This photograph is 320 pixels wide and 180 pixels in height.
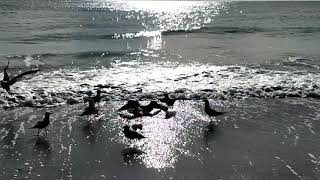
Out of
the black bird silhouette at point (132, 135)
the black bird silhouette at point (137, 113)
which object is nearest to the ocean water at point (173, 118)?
the black bird silhouette at point (132, 135)

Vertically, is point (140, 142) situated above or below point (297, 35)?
above

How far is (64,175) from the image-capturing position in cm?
888

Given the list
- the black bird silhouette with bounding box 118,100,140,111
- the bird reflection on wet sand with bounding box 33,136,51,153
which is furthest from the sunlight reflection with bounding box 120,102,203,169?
the bird reflection on wet sand with bounding box 33,136,51,153

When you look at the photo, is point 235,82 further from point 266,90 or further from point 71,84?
point 71,84

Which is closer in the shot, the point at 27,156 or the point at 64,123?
the point at 27,156

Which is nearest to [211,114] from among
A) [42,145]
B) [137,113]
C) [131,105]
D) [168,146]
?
[137,113]

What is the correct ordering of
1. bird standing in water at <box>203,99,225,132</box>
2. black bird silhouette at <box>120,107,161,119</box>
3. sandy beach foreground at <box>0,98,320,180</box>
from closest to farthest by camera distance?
1. sandy beach foreground at <box>0,98,320,180</box>
2. bird standing in water at <box>203,99,225,132</box>
3. black bird silhouette at <box>120,107,161,119</box>

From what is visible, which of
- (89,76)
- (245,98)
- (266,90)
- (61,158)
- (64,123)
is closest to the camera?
(61,158)

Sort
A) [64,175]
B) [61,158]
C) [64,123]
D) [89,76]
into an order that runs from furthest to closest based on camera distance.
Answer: [89,76] < [64,123] < [61,158] < [64,175]

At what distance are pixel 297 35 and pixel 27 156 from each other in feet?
126

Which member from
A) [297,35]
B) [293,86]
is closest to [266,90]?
[293,86]

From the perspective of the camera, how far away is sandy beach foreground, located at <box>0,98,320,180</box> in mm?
9086

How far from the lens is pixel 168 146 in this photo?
10625 mm

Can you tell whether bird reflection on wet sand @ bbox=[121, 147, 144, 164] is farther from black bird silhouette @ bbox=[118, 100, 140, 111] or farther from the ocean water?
black bird silhouette @ bbox=[118, 100, 140, 111]
